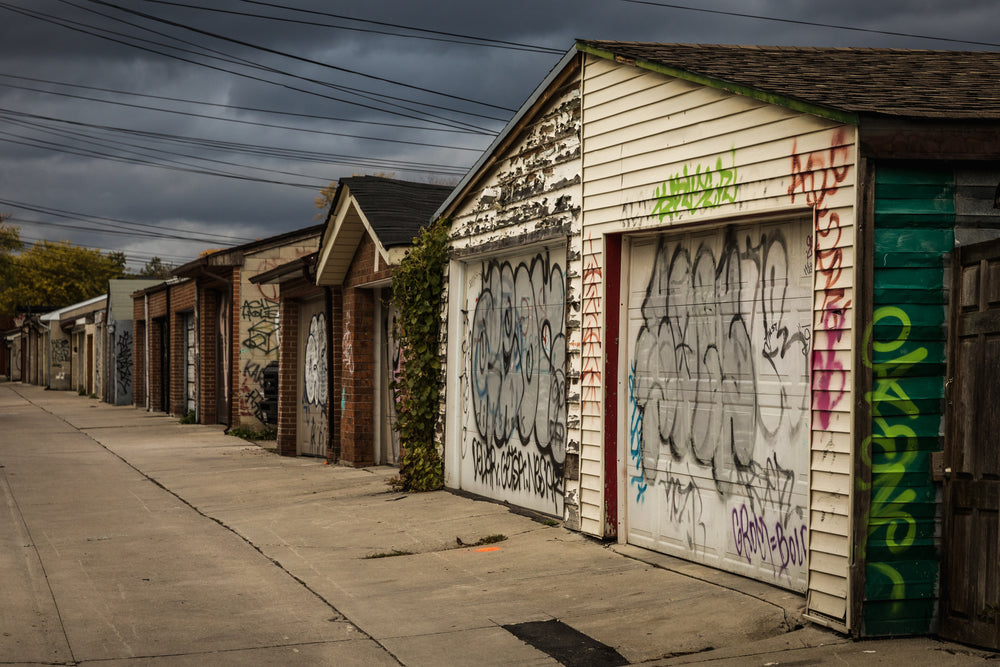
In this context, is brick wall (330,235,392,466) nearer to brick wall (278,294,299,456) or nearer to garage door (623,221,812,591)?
brick wall (278,294,299,456)

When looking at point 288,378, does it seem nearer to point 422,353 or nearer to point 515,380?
point 422,353

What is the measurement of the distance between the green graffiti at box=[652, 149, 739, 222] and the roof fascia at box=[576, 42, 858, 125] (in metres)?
0.46

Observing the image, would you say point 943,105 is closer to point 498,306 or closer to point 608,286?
point 608,286

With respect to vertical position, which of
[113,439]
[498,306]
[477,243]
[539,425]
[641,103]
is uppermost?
[641,103]

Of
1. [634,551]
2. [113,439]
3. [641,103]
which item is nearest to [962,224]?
[641,103]

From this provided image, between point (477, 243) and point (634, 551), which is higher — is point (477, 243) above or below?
above

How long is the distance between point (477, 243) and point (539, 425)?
216cm

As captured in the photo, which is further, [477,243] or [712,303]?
[477,243]

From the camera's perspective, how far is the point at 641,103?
7.87 m

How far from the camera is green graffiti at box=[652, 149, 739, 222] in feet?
22.6

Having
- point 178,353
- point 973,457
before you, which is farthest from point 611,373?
point 178,353

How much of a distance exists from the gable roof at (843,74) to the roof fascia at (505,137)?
38 centimetres

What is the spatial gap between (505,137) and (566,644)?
5.60 m

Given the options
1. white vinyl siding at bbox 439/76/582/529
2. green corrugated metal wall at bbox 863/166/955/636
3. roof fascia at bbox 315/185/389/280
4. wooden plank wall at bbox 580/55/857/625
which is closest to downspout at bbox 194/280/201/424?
roof fascia at bbox 315/185/389/280
